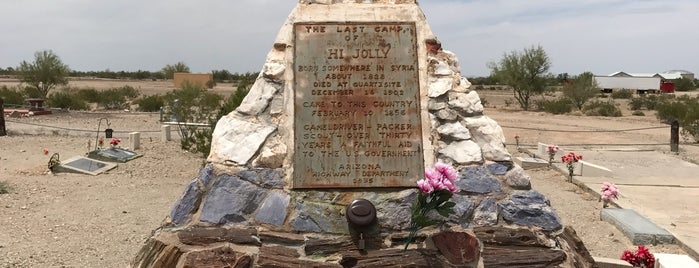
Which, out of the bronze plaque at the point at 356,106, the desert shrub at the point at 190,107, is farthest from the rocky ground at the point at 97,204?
the bronze plaque at the point at 356,106

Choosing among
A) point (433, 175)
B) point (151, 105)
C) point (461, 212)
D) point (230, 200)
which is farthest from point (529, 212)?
point (151, 105)

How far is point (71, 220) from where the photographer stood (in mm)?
7477

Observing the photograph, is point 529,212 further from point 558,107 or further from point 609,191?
point 558,107

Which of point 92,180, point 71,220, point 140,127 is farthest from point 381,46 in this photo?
point 140,127

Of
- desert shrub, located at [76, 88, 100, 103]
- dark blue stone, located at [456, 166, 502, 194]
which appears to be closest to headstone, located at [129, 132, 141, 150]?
dark blue stone, located at [456, 166, 502, 194]

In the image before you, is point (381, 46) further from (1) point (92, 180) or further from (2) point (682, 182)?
(2) point (682, 182)

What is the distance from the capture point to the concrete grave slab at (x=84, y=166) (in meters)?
10.5

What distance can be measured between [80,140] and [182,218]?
41.2ft

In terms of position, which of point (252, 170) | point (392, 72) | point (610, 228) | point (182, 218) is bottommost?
point (610, 228)

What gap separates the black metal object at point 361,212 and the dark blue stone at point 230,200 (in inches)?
23.9

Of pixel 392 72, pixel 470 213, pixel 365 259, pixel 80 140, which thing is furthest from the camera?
pixel 80 140

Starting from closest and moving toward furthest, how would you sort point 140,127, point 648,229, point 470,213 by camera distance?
point 470,213 → point 648,229 → point 140,127

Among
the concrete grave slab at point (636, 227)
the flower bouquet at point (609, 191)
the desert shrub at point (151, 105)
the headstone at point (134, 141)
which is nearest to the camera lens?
the concrete grave slab at point (636, 227)

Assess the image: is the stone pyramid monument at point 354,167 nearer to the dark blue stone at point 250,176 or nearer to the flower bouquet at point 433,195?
the dark blue stone at point 250,176
